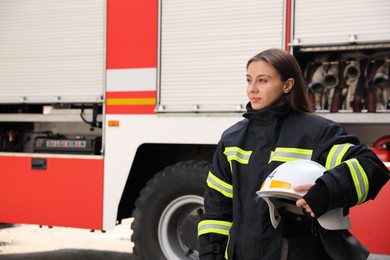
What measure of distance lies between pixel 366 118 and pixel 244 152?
2262 millimetres

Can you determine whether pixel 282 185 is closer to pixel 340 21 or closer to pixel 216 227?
pixel 216 227

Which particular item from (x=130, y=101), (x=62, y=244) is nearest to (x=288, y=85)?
(x=130, y=101)

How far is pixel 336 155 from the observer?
209 cm

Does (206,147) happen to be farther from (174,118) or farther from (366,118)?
(366,118)

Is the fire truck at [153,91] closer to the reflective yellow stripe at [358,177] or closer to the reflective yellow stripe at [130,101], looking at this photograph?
the reflective yellow stripe at [130,101]

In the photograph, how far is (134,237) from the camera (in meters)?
5.02

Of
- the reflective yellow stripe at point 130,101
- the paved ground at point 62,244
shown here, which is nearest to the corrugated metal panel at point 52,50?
the reflective yellow stripe at point 130,101

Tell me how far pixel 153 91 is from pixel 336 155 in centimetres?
301

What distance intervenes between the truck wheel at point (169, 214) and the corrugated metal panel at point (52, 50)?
3.20ft

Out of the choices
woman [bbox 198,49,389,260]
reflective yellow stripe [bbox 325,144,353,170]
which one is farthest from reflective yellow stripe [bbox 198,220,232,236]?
reflective yellow stripe [bbox 325,144,353,170]

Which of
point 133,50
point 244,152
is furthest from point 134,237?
point 244,152

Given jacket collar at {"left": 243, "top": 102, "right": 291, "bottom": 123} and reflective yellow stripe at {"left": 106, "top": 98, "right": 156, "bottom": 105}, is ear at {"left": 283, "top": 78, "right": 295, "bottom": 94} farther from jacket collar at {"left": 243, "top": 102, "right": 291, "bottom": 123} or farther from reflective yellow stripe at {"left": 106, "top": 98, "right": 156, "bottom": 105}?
reflective yellow stripe at {"left": 106, "top": 98, "right": 156, "bottom": 105}

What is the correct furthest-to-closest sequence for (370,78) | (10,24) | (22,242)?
1. (22,242)
2. (10,24)
3. (370,78)

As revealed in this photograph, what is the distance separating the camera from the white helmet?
2.02m
